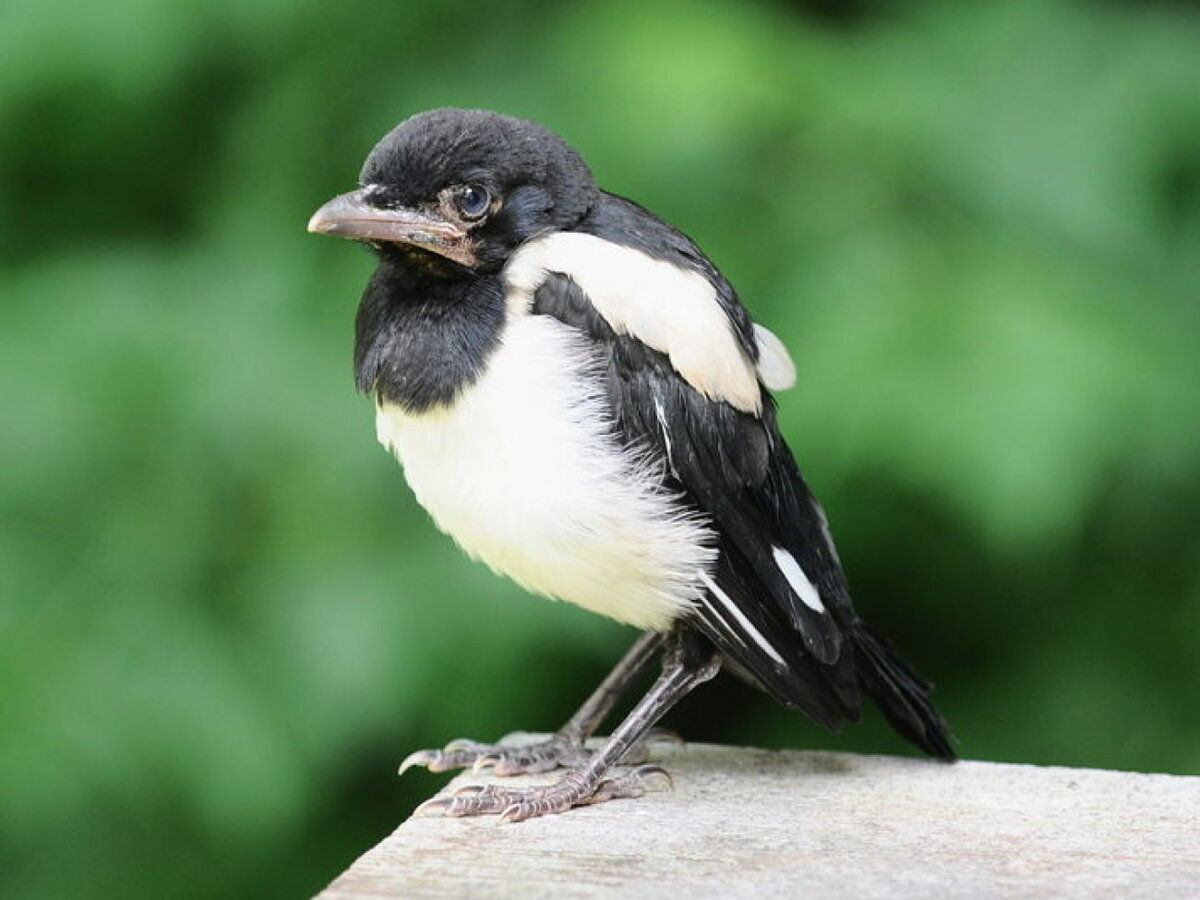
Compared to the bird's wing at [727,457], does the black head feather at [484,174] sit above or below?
above

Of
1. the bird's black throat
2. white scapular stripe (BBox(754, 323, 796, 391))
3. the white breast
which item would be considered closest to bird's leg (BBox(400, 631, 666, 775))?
the white breast

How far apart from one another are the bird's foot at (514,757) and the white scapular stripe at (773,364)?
578 millimetres

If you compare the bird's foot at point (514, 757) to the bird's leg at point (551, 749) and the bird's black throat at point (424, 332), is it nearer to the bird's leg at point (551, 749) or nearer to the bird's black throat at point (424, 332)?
the bird's leg at point (551, 749)

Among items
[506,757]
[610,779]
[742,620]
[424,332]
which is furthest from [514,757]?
[424,332]

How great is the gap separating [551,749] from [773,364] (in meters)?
0.66

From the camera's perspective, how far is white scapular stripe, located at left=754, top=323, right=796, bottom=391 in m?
2.66

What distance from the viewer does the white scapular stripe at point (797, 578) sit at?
8.57ft

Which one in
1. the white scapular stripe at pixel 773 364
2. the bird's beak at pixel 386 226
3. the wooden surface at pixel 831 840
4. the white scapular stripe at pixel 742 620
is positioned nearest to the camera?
the wooden surface at pixel 831 840

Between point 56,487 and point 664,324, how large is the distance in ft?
4.19

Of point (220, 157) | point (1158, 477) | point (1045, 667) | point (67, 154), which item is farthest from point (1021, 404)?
point (67, 154)

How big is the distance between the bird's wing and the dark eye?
106mm

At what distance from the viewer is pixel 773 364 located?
268cm

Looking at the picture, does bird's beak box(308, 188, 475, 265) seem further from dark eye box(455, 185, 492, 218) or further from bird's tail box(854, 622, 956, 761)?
bird's tail box(854, 622, 956, 761)

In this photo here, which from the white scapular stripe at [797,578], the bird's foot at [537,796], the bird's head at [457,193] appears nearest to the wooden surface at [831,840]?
the bird's foot at [537,796]
